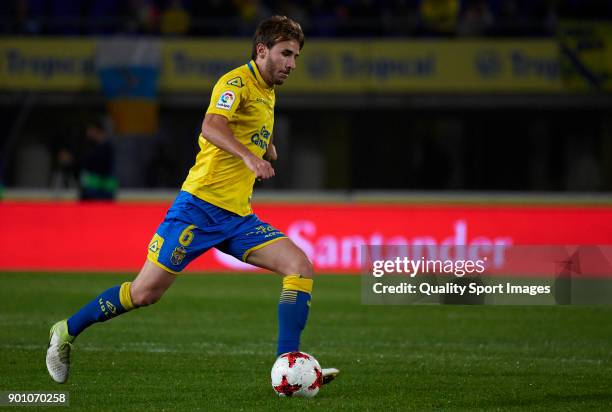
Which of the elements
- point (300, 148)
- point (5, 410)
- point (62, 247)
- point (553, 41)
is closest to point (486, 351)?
point (5, 410)

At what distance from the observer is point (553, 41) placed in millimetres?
21938

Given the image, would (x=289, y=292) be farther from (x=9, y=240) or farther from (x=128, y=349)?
(x=9, y=240)

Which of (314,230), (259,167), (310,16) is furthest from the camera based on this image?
(310,16)

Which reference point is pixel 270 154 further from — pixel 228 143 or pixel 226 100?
pixel 228 143

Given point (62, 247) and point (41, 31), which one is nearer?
point (62, 247)

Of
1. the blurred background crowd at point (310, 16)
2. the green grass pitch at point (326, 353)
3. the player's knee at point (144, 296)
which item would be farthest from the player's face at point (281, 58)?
the blurred background crowd at point (310, 16)

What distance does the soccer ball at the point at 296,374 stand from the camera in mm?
6641

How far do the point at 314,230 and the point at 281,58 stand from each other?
9.48m

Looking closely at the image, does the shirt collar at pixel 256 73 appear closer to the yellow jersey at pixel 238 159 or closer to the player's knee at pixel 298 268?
the yellow jersey at pixel 238 159

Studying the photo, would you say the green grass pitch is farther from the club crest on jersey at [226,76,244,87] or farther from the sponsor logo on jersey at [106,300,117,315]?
the club crest on jersey at [226,76,244,87]

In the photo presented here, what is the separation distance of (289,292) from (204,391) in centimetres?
84

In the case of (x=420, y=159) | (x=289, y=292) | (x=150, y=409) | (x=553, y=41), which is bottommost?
(x=150, y=409)

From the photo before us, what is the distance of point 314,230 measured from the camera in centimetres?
1634

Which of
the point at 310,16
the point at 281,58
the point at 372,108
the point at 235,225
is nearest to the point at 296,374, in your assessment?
the point at 235,225
